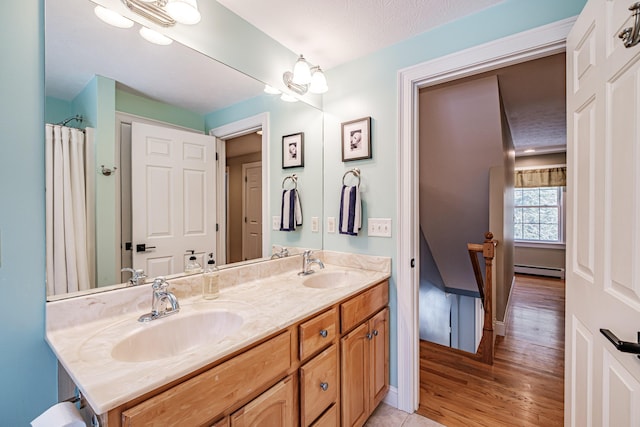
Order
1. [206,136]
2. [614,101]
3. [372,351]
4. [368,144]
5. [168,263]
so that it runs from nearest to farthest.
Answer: [614,101] < [168,263] < [206,136] < [372,351] < [368,144]

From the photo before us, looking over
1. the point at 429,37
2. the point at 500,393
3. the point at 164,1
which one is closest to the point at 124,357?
the point at 164,1

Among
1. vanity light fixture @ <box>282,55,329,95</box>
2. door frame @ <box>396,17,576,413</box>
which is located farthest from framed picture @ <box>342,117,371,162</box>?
vanity light fixture @ <box>282,55,329,95</box>

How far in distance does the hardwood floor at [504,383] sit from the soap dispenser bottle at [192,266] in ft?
5.44

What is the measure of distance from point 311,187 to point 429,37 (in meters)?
1.22

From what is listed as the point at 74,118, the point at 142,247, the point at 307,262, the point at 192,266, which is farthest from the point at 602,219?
the point at 74,118

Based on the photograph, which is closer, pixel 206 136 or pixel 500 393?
pixel 206 136

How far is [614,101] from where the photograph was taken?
0.84m

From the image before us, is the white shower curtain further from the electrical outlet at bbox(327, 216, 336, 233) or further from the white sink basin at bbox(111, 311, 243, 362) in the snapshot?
the electrical outlet at bbox(327, 216, 336, 233)

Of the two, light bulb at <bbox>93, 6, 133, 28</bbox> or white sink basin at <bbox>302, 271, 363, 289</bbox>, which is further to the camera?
white sink basin at <bbox>302, 271, 363, 289</bbox>

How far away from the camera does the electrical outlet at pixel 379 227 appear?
1834 mm

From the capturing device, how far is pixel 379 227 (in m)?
1.87

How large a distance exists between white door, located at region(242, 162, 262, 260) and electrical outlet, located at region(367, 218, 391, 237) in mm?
751

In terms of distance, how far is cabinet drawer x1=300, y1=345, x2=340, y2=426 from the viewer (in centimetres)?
113

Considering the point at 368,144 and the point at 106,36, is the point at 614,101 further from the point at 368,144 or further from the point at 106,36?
the point at 106,36
